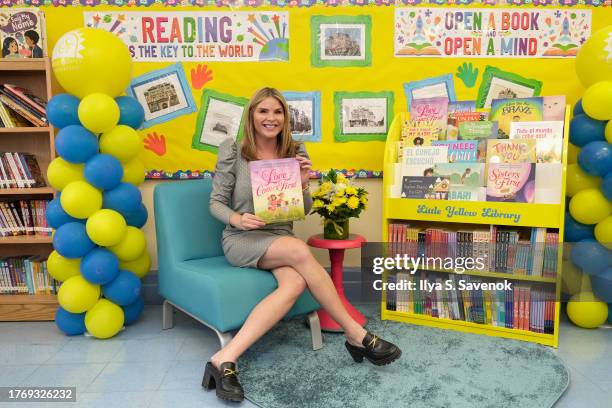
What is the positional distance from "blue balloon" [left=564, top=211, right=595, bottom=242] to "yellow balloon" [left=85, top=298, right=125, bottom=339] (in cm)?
264

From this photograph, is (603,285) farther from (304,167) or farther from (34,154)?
(34,154)

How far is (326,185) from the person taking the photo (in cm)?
253

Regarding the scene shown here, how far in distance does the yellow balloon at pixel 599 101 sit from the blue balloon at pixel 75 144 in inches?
104

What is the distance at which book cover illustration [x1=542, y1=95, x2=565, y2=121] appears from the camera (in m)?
2.48

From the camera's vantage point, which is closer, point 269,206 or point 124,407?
point 124,407

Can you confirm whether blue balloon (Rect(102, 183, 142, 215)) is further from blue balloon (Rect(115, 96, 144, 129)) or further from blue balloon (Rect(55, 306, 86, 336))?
blue balloon (Rect(55, 306, 86, 336))

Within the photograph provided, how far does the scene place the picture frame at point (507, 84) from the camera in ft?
9.53

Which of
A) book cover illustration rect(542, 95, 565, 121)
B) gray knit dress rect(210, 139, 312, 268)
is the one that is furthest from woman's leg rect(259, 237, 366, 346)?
book cover illustration rect(542, 95, 565, 121)

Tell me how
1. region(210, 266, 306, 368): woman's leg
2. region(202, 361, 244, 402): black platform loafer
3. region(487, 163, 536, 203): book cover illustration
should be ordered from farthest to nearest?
region(487, 163, 536, 203): book cover illustration < region(210, 266, 306, 368): woman's leg < region(202, 361, 244, 402): black platform loafer

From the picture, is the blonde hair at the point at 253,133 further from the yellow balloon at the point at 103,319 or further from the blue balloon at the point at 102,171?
the yellow balloon at the point at 103,319

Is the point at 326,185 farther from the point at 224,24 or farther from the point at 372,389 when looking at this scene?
the point at 224,24

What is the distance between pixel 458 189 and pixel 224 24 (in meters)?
1.81

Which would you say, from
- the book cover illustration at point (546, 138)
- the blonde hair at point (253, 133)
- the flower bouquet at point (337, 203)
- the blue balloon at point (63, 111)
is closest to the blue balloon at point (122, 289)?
the blue balloon at point (63, 111)

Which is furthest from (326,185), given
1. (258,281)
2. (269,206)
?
(258,281)
